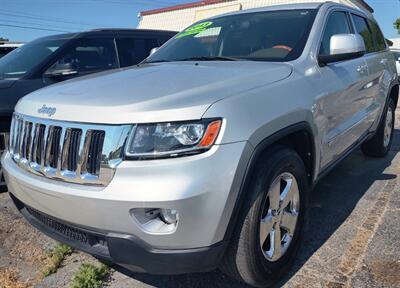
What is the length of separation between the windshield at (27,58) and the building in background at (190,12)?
18802mm

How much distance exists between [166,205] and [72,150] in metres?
0.62

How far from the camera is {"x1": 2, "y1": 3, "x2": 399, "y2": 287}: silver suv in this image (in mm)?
1966

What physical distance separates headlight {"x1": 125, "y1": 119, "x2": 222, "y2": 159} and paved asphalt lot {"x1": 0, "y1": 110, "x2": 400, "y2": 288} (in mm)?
1079

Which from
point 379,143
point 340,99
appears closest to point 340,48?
point 340,99

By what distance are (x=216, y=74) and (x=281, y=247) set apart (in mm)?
1162

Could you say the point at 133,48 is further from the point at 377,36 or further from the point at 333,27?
the point at 377,36

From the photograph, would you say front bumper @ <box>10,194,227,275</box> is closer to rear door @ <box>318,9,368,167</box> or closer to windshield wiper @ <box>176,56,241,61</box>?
rear door @ <box>318,9,368,167</box>

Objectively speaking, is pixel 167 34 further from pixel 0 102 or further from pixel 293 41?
pixel 293 41

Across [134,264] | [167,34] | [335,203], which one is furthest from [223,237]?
[167,34]

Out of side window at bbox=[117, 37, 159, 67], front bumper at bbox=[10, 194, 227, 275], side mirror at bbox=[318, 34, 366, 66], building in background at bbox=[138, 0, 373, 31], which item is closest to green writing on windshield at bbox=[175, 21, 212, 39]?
side mirror at bbox=[318, 34, 366, 66]

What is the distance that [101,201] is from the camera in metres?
1.98

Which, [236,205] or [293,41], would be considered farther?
[293,41]

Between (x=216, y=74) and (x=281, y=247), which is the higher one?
(x=216, y=74)

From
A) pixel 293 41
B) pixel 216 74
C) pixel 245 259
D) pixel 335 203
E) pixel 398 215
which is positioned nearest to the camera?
pixel 245 259
